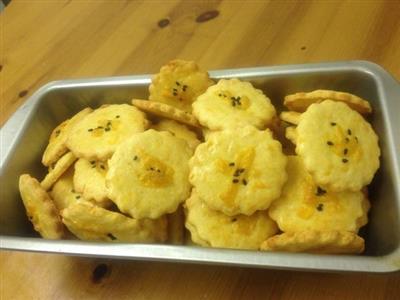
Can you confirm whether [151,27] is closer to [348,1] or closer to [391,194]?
[348,1]

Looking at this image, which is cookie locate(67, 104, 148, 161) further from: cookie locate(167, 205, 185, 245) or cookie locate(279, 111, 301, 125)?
cookie locate(279, 111, 301, 125)

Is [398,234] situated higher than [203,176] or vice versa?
[203,176]

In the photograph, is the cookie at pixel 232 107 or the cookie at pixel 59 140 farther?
the cookie at pixel 59 140

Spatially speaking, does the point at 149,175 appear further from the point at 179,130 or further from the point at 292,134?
the point at 292,134

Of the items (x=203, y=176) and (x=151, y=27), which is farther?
(x=151, y=27)

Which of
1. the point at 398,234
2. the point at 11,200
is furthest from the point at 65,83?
the point at 398,234

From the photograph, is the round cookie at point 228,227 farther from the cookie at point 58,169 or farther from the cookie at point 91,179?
the cookie at point 58,169

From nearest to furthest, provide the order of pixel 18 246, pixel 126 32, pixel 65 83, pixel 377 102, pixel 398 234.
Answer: pixel 398 234 < pixel 18 246 < pixel 377 102 < pixel 65 83 < pixel 126 32

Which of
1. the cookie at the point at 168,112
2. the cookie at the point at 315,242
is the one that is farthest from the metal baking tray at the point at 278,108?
the cookie at the point at 168,112
